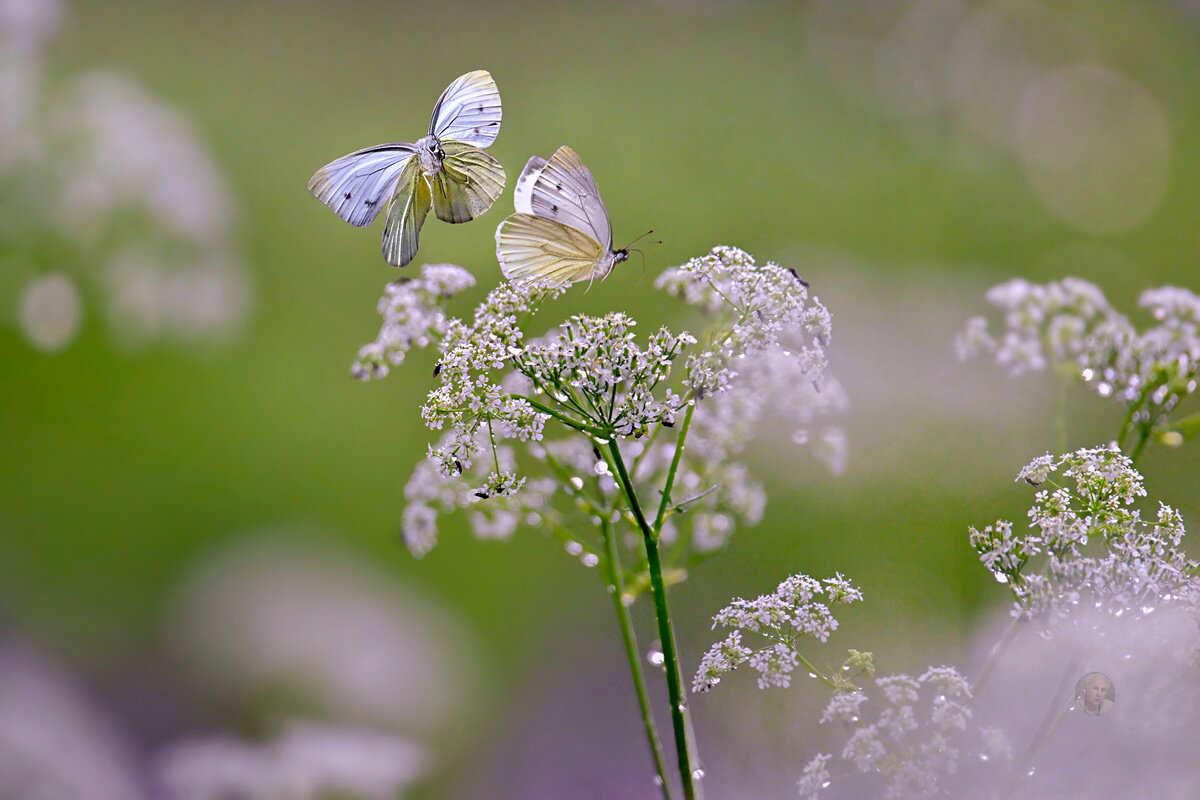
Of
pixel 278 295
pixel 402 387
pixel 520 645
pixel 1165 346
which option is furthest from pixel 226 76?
pixel 1165 346

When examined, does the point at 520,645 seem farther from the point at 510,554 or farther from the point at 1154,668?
the point at 1154,668

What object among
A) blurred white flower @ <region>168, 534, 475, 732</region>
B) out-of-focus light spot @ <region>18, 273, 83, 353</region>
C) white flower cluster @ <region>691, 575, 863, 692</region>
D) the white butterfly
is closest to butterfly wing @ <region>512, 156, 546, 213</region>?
the white butterfly

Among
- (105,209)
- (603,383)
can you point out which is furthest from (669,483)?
(105,209)

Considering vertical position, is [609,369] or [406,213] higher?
[406,213]

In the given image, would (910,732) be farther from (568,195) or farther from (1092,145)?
(1092,145)

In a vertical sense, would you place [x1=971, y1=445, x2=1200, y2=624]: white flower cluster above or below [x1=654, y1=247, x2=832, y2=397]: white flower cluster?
below

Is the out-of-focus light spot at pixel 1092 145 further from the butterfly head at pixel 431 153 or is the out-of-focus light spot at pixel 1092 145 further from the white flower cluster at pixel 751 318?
the butterfly head at pixel 431 153

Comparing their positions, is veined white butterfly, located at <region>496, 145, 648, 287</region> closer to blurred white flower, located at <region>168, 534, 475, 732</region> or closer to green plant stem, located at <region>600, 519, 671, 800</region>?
green plant stem, located at <region>600, 519, 671, 800</region>
